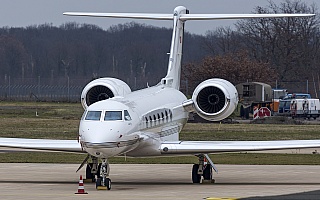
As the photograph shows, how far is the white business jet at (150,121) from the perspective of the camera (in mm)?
21078

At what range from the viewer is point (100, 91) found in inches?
1040

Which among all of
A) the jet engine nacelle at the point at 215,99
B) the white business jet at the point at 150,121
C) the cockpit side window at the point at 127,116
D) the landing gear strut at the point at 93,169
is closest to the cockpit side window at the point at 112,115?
the white business jet at the point at 150,121

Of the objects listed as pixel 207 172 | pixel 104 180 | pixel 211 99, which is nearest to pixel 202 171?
pixel 207 172

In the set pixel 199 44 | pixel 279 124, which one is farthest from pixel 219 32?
pixel 279 124

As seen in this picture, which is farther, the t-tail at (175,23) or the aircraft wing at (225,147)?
the t-tail at (175,23)

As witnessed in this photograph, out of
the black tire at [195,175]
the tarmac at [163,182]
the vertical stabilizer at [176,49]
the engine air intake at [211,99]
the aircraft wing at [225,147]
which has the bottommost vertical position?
the tarmac at [163,182]

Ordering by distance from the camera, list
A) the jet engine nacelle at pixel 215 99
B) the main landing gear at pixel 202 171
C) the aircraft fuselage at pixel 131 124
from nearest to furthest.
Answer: the aircraft fuselage at pixel 131 124, the main landing gear at pixel 202 171, the jet engine nacelle at pixel 215 99

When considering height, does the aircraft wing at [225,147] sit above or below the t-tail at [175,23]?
below

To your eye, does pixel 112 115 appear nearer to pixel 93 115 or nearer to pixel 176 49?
pixel 93 115

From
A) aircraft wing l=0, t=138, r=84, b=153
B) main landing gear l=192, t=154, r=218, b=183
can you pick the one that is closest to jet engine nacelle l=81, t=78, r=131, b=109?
aircraft wing l=0, t=138, r=84, b=153

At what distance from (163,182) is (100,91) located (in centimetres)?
389

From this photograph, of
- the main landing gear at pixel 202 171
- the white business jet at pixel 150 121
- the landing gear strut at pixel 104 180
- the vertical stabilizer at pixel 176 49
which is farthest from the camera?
the vertical stabilizer at pixel 176 49

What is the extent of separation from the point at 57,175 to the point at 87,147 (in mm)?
6194

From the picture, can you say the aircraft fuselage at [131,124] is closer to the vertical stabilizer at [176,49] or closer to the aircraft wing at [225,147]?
the aircraft wing at [225,147]
